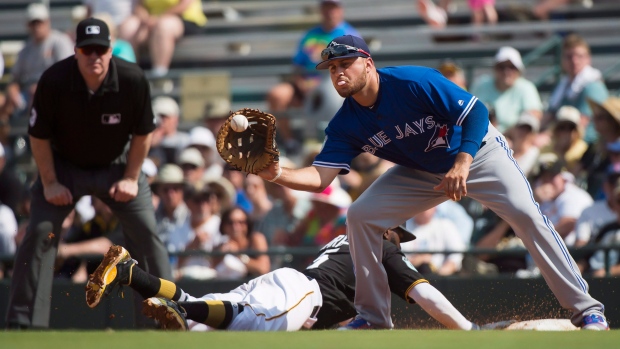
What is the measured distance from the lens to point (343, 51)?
21.7 feet

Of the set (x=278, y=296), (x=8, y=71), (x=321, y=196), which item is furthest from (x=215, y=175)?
(x=8, y=71)

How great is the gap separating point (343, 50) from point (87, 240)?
429cm

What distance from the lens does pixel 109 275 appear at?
6.07 m

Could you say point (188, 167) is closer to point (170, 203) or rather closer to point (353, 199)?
point (170, 203)

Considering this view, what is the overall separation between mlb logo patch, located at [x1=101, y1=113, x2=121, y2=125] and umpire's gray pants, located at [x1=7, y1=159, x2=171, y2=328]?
0.36 meters

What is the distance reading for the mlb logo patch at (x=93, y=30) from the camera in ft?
23.8

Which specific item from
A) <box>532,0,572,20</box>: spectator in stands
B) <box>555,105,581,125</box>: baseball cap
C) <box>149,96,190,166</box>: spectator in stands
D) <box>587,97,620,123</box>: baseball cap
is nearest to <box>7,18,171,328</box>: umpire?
<box>149,96,190,166</box>: spectator in stands

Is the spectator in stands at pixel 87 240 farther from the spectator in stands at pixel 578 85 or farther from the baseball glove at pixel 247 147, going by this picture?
the spectator in stands at pixel 578 85

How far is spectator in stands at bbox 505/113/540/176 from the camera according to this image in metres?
10.1

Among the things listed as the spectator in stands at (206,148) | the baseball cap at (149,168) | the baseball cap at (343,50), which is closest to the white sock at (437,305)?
the baseball cap at (343,50)

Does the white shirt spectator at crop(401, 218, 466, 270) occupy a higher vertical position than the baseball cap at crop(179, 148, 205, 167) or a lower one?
lower

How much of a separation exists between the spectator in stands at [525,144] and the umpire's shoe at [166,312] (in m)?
4.97

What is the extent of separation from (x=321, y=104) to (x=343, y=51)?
17.9 ft

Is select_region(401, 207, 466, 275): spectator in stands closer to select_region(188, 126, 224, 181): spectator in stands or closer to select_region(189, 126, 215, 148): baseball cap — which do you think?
select_region(188, 126, 224, 181): spectator in stands
